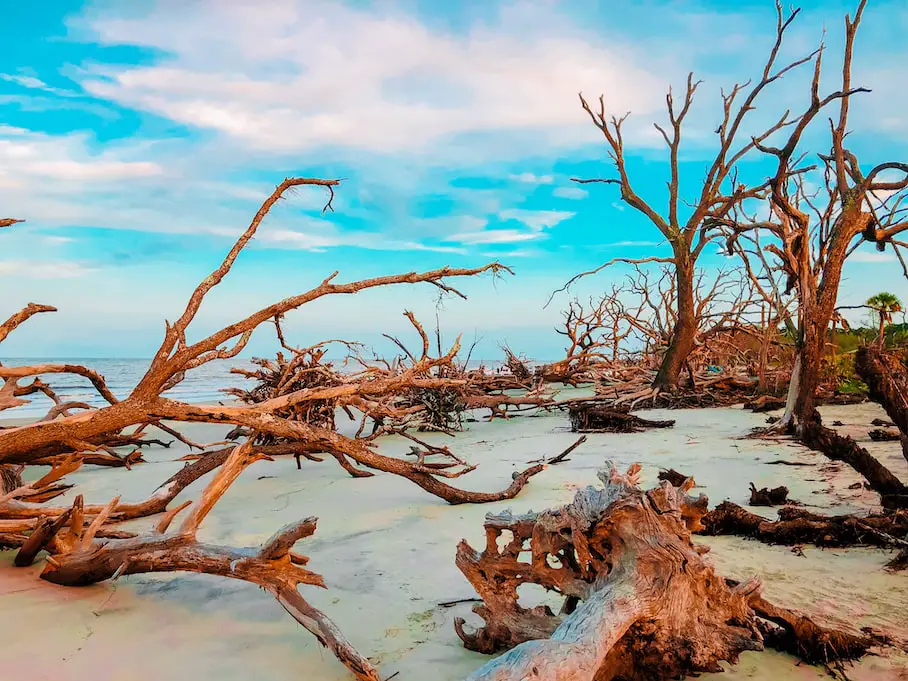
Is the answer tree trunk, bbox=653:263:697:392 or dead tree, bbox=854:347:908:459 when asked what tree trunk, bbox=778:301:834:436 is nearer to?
dead tree, bbox=854:347:908:459

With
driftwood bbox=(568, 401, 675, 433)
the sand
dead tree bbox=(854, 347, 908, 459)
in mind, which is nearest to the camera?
the sand

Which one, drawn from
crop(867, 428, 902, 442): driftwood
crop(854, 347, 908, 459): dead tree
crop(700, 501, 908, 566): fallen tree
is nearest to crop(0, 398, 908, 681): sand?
crop(700, 501, 908, 566): fallen tree

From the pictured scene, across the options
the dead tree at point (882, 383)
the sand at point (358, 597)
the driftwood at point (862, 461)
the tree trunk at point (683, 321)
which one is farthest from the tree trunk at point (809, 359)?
the tree trunk at point (683, 321)

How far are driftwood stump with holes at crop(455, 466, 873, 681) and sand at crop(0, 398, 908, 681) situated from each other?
132mm

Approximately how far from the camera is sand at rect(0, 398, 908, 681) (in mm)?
2115

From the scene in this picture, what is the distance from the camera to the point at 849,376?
34.9 feet

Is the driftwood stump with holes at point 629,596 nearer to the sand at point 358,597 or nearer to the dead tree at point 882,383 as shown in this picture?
the sand at point 358,597

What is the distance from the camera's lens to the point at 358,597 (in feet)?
9.00

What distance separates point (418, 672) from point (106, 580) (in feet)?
5.59

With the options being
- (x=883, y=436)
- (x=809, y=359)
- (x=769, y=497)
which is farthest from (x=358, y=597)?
(x=883, y=436)

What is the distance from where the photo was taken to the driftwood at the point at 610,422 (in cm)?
790

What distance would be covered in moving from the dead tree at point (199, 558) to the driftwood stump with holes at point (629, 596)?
0.54 meters

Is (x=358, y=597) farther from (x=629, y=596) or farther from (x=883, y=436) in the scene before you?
(x=883, y=436)

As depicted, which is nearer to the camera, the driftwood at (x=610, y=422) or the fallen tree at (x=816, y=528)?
the fallen tree at (x=816, y=528)
